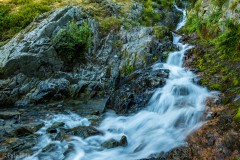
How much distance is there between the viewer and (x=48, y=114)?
29.2 feet

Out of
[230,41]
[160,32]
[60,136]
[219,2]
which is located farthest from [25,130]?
[219,2]

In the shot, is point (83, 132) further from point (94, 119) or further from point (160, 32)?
point (160, 32)

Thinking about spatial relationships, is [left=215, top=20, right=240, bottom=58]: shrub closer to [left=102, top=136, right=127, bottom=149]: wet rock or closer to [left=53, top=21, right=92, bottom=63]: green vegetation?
[left=102, top=136, right=127, bottom=149]: wet rock

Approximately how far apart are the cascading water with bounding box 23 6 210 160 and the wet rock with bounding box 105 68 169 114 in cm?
26

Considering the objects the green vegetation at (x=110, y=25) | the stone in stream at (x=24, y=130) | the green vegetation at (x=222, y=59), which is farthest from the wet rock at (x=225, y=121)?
the green vegetation at (x=110, y=25)

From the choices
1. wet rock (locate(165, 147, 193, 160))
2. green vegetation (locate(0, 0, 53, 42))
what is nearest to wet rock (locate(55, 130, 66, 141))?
wet rock (locate(165, 147, 193, 160))

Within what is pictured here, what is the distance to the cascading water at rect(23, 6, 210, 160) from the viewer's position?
237 inches

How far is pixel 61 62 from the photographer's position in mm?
11047

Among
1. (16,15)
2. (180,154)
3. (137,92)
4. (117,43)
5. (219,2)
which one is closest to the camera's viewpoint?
(180,154)

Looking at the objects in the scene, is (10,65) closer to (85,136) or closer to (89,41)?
(89,41)

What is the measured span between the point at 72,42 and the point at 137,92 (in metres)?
4.13

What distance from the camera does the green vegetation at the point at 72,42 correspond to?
10891 millimetres

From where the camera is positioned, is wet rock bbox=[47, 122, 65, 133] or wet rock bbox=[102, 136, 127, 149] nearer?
wet rock bbox=[102, 136, 127, 149]

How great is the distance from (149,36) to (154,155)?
25.0ft
